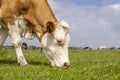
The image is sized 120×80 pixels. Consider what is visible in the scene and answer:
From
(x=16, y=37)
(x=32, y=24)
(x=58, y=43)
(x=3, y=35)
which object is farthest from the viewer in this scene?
(x=3, y=35)

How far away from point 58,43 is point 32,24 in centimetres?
170

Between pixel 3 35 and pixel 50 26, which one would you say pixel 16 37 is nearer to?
pixel 3 35

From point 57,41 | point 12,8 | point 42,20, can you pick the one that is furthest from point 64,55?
point 12,8

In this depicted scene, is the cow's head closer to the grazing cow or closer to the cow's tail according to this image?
the grazing cow

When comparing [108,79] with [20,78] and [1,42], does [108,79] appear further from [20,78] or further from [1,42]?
[1,42]

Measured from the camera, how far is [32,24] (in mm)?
16016

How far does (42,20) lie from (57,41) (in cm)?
142

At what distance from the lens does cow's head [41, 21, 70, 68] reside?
14.8m

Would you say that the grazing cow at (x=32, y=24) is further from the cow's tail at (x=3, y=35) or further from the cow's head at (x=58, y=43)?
the cow's tail at (x=3, y=35)

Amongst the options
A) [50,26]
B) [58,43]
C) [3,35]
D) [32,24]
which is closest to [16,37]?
[32,24]

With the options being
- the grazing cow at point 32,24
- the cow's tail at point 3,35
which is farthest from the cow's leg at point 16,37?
the cow's tail at point 3,35

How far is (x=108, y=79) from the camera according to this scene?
1073 cm

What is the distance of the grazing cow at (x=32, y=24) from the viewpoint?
49.4ft

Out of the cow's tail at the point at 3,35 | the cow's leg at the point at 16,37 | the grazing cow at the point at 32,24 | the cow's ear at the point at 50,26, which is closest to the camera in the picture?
the cow's ear at the point at 50,26
